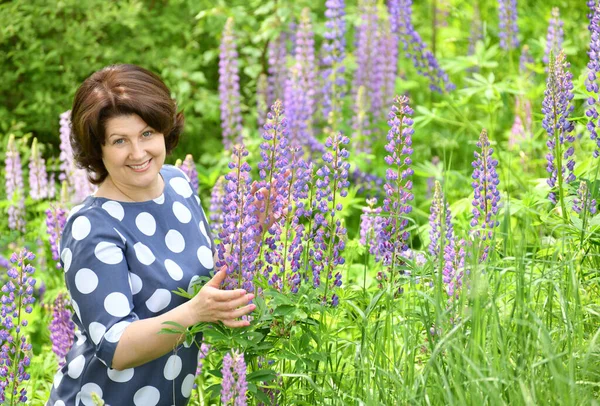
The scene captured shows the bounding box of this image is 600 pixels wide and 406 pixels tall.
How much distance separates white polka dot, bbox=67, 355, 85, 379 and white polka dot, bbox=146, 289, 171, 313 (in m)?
0.31

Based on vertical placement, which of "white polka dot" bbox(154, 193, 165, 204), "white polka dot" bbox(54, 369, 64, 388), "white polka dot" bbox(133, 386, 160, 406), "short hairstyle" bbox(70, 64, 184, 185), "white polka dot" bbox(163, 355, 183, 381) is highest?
"short hairstyle" bbox(70, 64, 184, 185)

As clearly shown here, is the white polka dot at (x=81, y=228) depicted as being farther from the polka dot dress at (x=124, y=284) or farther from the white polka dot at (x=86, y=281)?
the white polka dot at (x=86, y=281)

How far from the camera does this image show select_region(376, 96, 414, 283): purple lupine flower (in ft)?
9.87

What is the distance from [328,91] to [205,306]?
3586mm

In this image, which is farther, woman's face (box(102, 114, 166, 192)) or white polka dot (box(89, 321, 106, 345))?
woman's face (box(102, 114, 166, 192))

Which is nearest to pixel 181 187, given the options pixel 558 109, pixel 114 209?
pixel 114 209

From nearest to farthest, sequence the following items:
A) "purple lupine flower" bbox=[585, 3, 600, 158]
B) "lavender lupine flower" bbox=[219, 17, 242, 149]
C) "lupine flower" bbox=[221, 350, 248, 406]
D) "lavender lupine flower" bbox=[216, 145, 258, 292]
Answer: "lupine flower" bbox=[221, 350, 248, 406]
"lavender lupine flower" bbox=[216, 145, 258, 292]
"purple lupine flower" bbox=[585, 3, 600, 158]
"lavender lupine flower" bbox=[219, 17, 242, 149]

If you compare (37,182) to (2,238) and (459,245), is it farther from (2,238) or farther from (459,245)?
(459,245)

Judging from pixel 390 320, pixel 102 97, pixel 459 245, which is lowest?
pixel 390 320

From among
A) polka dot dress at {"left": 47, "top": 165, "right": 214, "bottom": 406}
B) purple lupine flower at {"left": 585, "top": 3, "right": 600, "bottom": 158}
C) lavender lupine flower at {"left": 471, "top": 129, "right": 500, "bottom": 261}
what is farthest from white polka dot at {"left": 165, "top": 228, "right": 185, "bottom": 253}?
purple lupine flower at {"left": 585, "top": 3, "right": 600, "bottom": 158}

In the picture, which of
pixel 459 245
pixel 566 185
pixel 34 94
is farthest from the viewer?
pixel 34 94

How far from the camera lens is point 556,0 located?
24.7ft

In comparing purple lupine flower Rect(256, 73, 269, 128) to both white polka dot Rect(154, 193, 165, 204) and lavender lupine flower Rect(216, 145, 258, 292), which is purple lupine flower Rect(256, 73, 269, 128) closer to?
white polka dot Rect(154, 193, 165, 204)

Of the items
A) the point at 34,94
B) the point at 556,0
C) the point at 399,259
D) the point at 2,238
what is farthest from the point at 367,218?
the point at 556,0
